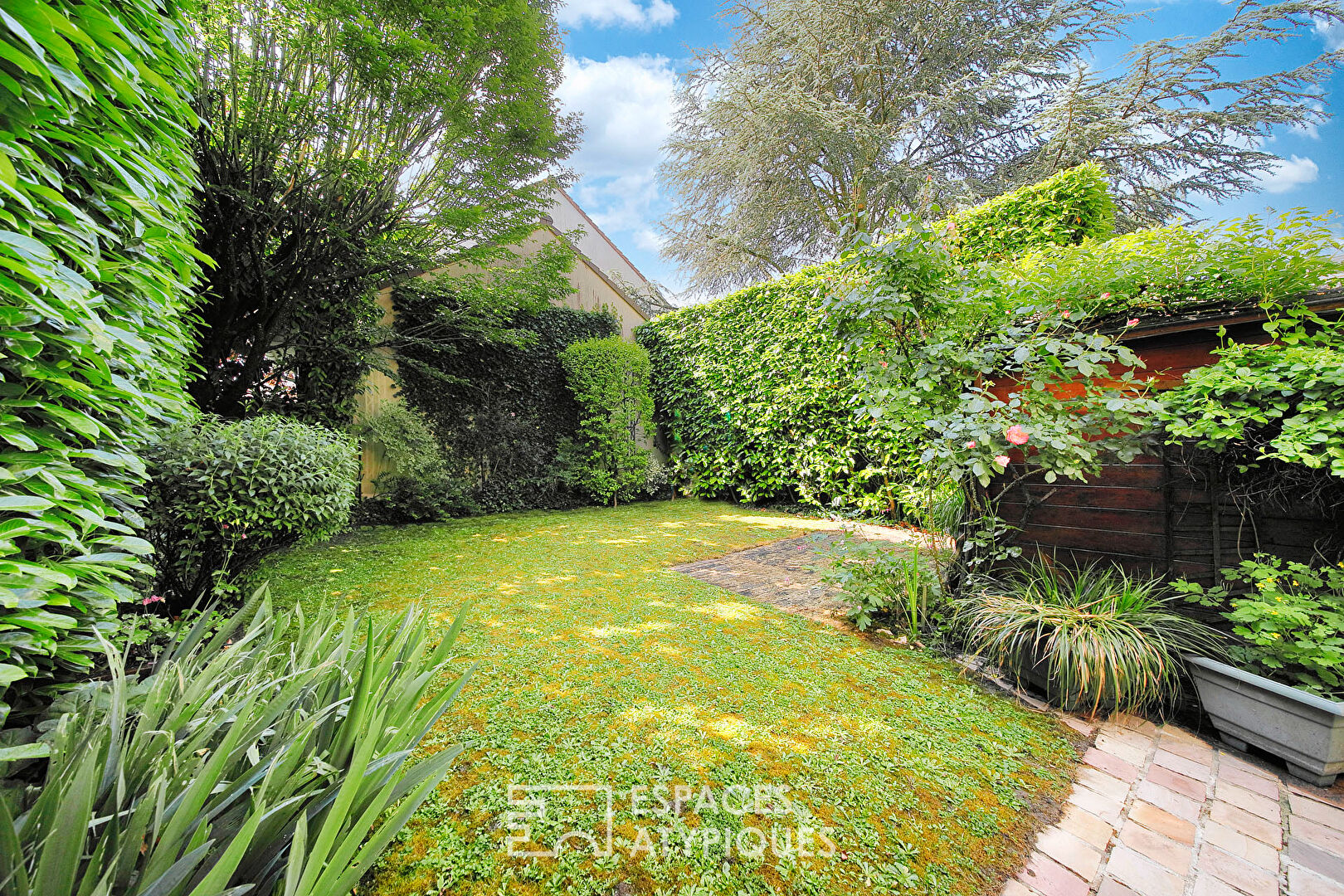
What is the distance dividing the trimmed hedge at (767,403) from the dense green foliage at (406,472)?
12.9ft

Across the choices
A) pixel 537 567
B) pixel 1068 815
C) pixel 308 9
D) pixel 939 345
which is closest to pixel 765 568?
pixel 537 567

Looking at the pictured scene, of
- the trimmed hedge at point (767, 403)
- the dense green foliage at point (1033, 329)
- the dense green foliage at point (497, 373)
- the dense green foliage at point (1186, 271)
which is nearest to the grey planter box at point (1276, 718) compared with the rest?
the dense green foliage at point (1033, 329)

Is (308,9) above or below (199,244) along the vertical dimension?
above

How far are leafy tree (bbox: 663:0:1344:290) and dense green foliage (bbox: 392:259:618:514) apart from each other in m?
5.18

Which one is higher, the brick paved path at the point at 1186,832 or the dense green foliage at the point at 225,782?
the dense green foliage at the point at 225,782

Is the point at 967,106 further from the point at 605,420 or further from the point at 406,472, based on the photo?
the point at 406,472

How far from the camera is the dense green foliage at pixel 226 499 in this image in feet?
7.68

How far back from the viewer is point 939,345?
2.48m

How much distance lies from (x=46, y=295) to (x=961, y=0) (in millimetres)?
12376

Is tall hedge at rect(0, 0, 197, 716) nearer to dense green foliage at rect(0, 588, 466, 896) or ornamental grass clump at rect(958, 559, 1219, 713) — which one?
dense green foliage at rect(0, 588, 466, 896)

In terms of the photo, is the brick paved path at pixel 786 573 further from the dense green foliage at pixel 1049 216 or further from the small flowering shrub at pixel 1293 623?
the dense green foliage at pixel 1049 216

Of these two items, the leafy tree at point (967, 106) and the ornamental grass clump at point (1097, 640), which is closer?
the ornamental grass clump at point (1097, 640)

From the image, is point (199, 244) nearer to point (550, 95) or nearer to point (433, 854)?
point (550, 95)

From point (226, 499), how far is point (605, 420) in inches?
211
